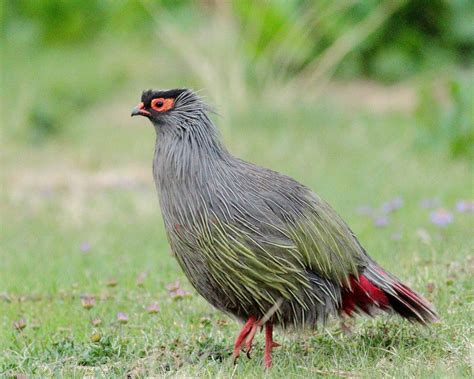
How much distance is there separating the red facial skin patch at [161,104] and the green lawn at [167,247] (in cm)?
43

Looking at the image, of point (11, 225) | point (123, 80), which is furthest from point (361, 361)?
point (123, 80)

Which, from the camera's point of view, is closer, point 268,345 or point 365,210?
point 268,345

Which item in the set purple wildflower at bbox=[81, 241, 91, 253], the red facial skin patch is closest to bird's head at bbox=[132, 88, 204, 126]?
the red facial skin patch

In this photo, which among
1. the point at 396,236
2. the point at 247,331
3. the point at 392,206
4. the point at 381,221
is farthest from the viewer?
the point at 392,206

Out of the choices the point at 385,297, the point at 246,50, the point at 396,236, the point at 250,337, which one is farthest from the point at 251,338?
the point at 246,50

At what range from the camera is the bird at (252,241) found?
4.37 m

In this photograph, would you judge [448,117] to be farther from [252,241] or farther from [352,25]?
[252,241]

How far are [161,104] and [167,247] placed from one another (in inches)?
126

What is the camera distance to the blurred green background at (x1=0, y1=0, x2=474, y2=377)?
188 inches

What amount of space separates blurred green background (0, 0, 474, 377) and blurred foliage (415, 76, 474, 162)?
0.8 inches

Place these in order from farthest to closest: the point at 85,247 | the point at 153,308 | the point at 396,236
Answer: the point at 85,247, the point at 396,236, the point at 153,308

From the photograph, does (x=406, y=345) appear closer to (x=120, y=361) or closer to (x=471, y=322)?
(x=471, y=322)

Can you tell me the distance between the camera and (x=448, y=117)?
10.7 m

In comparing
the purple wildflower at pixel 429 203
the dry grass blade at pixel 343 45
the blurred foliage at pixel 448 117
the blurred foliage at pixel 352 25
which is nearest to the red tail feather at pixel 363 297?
the purple wildflower at pixel 429 203
